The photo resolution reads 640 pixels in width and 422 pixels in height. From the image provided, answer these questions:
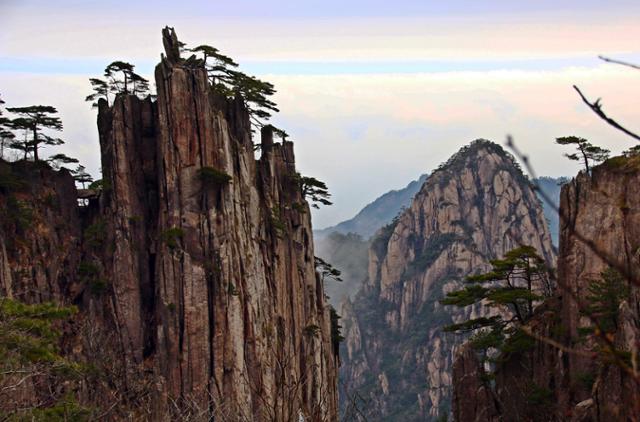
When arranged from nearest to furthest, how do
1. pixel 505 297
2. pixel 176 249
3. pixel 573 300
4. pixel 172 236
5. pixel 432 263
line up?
pixel 573 300, pixel 505 297, pixel 172 236, pixel 176 249, pixel 432 263

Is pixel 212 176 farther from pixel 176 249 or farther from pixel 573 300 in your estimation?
pixel 573 300

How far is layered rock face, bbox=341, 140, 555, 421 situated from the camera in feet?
401

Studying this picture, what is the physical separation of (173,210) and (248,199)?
15.7 feet

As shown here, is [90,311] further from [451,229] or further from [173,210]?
[451,229]

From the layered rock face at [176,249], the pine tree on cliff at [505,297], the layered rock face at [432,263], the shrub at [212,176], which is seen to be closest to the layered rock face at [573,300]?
the pine tree on cliff at [505,297]

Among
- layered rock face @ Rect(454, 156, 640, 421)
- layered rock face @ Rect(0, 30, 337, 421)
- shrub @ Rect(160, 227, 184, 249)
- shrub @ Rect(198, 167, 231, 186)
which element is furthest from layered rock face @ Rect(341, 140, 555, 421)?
layered rock face @ Rect(454, 156, 640, 421)

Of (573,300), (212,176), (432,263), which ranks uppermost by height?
(212,176)

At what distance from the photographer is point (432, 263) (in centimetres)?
13062

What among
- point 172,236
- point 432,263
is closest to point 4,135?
point 172,236

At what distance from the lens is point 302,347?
1874 inches

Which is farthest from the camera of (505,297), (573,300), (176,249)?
(176,249)

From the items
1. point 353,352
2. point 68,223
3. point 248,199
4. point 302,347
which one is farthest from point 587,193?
point 353,352

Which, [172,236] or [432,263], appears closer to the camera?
[172,236]

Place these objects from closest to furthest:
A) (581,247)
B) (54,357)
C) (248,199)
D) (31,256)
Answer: (54,357)
(581,247)
(31,256)
(248,199)
